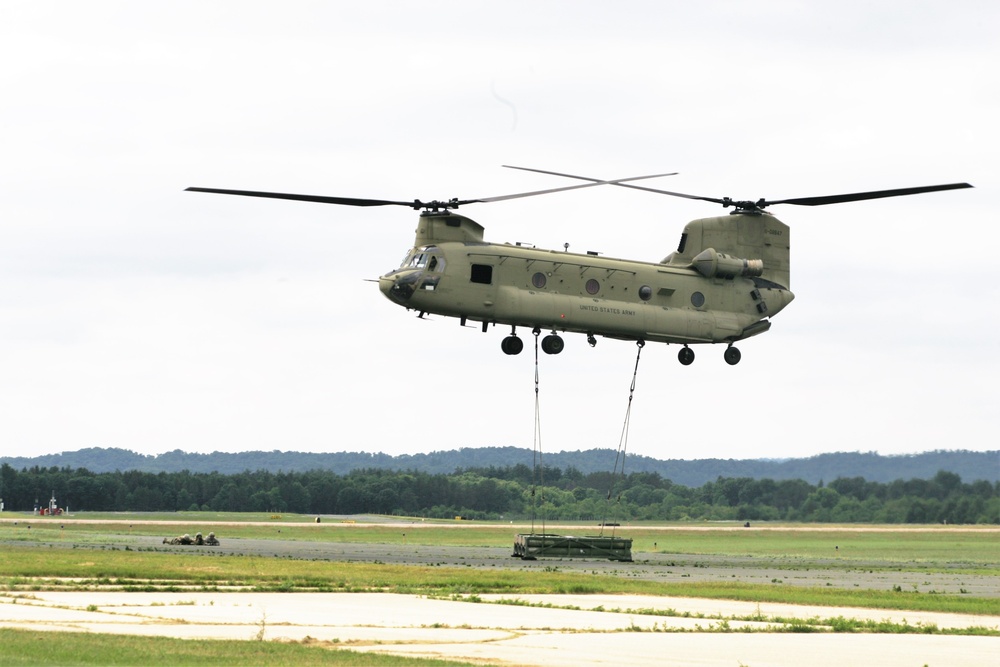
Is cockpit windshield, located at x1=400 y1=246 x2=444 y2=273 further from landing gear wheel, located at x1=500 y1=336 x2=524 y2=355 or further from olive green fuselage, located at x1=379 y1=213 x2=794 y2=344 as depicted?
landing gear wheel, located at x1=500 y1=336 x2=524 y2=355

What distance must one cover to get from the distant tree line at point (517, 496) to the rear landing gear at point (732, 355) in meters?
93.5


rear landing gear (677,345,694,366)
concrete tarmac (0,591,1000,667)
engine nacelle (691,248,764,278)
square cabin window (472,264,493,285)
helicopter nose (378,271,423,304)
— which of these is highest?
engine nacelle (691,248,764,278)

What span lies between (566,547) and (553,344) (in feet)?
47.9

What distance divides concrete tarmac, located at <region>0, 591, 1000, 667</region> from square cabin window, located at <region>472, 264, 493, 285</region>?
31.3 feet

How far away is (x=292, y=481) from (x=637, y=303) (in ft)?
495

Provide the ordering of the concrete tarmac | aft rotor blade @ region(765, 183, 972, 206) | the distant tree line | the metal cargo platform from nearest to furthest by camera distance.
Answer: the concrete tarmac
aft rotor blade @ region(765, 183, 972, 206)
the metal cargo platform
the distant tree line

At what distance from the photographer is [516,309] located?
42781 millimetres

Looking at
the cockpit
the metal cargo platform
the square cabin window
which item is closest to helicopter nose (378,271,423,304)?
the cockpit

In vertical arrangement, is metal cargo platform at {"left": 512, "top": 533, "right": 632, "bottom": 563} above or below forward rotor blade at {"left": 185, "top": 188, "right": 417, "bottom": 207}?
below

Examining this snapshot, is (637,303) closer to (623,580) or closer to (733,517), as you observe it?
(623,580)

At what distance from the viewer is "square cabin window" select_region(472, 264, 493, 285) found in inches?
1672

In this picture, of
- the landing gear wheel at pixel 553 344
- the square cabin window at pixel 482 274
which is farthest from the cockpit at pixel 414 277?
the landing gear wheel at pixel 553 344

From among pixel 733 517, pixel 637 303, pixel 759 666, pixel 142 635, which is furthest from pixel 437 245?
pixel 733 517

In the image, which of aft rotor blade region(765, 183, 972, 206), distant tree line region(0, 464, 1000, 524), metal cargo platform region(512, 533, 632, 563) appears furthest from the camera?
distant tree line region(0, 464, 1000, 524)
